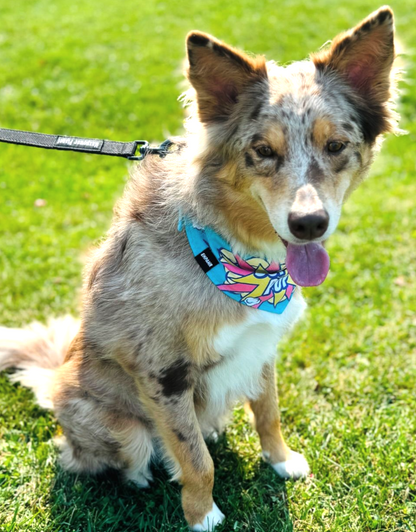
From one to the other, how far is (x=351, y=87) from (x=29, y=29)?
9972 millimetres

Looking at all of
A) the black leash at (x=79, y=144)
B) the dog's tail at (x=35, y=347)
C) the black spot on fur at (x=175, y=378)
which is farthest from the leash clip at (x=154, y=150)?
the dog's tail at (x=35, y=347)

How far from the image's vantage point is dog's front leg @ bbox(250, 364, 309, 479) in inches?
139

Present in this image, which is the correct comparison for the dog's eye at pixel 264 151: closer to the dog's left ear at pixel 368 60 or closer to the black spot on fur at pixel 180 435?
the dog's left ear at pixel 368 60

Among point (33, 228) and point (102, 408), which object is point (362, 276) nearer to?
point (102, 408)

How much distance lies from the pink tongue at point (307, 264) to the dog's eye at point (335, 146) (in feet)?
1.53

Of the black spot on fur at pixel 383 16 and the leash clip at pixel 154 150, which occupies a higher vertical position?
the black spot on fur at pixel 383 16

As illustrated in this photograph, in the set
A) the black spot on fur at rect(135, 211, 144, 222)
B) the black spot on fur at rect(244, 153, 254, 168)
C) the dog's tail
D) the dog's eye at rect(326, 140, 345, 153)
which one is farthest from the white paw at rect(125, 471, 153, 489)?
the dog's eye at rect(326, 140, 345, 153)

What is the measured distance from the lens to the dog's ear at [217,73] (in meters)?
2.57

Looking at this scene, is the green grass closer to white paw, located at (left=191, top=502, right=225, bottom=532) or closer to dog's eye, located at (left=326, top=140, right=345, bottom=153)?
white paw, located at (left=191, top=502, right=225, bottom=532)

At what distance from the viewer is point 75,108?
8500mm

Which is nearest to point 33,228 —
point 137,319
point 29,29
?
point 137,319

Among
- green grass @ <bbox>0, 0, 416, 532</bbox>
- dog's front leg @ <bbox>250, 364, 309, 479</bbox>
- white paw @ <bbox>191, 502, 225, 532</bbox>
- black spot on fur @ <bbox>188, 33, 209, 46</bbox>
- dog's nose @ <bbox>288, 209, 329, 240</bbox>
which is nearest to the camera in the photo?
dog's nose @ <bbox>288, 209, 329, 240</bbox>

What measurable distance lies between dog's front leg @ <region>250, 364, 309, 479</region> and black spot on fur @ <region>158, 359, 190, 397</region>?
0.73 meters

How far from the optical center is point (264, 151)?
2.65 m
